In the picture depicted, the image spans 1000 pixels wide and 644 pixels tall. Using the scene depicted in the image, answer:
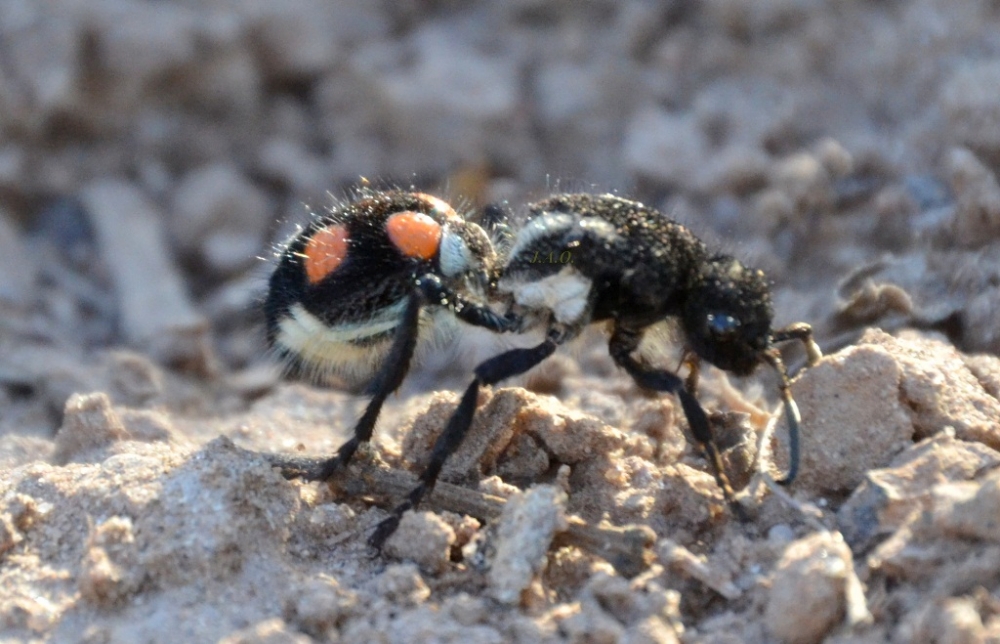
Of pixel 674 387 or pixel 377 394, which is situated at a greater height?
pixel 674 387

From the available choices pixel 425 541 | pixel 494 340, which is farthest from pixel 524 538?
pixel 494 340

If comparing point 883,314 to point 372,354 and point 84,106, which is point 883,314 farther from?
point 84,106

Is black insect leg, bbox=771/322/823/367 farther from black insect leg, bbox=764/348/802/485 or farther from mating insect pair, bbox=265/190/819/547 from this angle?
black insect leg, bbox=764/348/802/485

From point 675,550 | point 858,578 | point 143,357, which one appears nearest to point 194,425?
point 143,357

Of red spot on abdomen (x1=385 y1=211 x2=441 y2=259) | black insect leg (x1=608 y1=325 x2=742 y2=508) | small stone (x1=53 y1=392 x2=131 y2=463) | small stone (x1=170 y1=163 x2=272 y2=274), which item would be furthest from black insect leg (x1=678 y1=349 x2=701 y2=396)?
small stone (x1=170 y1=163 x2=272 y2=274)

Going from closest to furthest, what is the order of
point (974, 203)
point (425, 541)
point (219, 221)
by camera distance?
point (425, 541), point (974, 203), point (219, 221)

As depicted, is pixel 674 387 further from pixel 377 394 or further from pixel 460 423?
pixel 377 394

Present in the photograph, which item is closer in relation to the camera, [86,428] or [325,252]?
[86,428]
